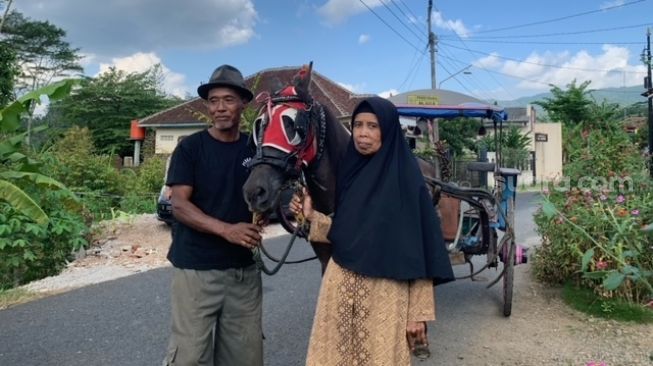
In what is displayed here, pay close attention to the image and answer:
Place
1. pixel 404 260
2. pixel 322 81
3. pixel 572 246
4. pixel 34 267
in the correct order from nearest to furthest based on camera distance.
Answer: pixel 404 260
pixel 572 246
pixel 34 267
pixel 322 81

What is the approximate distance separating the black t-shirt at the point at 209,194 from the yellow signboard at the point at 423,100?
13.9 feet

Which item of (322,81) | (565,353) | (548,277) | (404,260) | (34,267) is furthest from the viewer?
(322,81)

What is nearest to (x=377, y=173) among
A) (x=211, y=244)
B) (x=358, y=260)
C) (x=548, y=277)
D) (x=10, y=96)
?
(x=358, y=260)

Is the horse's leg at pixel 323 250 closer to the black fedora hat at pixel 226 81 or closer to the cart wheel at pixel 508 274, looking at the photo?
the black fedora hat at pixel 226 81

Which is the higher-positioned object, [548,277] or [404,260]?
[404,260]

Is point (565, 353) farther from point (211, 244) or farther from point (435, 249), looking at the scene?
point (211, 244)

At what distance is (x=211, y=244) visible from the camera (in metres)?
2.64

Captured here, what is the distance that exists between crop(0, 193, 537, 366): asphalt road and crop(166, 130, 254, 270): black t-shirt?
1741mm

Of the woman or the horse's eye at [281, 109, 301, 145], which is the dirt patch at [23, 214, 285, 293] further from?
the woman

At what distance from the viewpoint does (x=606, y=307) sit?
5.22 m

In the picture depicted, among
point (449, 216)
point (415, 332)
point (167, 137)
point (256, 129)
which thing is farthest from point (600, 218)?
point (167, 137)

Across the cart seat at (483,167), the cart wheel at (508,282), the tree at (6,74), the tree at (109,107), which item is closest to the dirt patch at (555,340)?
the cart wheel at (508,282)

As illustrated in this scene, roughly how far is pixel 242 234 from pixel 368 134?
732 millimetres

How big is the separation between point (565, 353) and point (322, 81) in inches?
804
